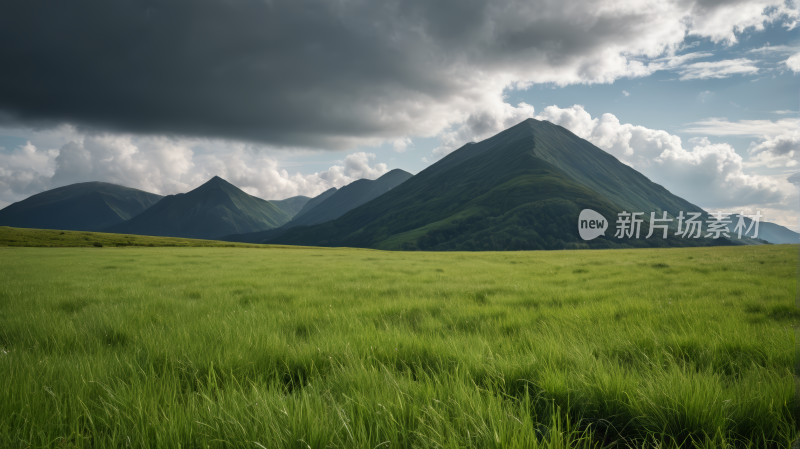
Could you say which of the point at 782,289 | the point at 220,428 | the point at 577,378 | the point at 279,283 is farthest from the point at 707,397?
the point at 279,283

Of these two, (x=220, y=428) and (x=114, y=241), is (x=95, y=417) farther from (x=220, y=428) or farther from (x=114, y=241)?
(x=114, y=241)

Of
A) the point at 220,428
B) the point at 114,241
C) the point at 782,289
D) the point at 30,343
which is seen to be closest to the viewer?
the point at 220,428

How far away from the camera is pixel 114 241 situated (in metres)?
93.0

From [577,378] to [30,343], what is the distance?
21.3 ft

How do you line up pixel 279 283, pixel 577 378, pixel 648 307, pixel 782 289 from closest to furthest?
pixel 577 378, pixel 648 307, pixel 782 289, pixel 279 283

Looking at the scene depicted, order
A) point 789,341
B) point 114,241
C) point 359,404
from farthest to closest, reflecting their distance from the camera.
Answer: point 114,241 < point 789,341 < point 359,404

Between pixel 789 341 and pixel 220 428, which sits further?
pixel 789 341

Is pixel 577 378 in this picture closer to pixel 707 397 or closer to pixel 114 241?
pixel 707 397

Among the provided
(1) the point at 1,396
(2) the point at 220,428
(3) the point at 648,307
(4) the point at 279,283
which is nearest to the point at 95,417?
(1) the point at 1,396

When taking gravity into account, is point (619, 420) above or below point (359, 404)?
below

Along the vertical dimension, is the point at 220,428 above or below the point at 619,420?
above

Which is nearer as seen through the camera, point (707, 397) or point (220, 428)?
point (220, 428)

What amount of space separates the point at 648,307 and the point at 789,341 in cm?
257

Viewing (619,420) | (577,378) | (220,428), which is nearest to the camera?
(220,428)
